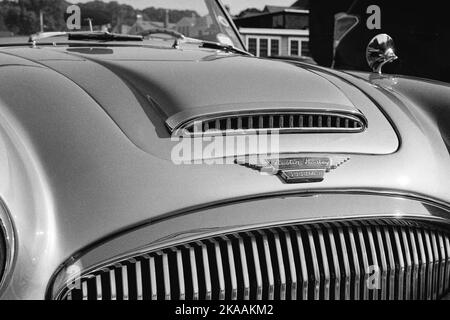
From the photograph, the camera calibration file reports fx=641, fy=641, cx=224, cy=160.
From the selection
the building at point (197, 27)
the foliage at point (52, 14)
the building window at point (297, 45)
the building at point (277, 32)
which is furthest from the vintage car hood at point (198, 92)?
the building window at point (297, 45)

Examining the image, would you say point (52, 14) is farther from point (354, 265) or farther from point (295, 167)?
point (354, 265)

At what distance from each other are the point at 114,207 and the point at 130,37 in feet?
5.22

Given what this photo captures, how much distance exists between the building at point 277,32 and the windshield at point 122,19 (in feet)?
44.3

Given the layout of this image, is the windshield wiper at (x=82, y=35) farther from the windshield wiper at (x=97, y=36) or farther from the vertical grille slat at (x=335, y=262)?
the vertical grille slat at (x=335, y=262)

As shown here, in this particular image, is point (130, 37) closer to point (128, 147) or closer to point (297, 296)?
point (128, 147)

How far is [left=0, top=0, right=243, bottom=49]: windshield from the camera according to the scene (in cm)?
300

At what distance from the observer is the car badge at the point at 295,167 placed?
1.77 meters

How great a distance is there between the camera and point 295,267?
173 centimetres

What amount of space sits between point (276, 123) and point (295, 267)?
1.45 feet

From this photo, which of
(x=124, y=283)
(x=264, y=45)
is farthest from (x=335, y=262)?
(x=264, y=45)

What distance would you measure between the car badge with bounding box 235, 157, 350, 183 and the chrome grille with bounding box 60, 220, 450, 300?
0.14 metres

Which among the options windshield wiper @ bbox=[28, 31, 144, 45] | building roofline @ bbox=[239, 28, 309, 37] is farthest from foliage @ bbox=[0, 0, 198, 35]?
building roofline @ bbox=[239, 28, 309, 37]

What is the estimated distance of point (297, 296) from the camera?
174cm
